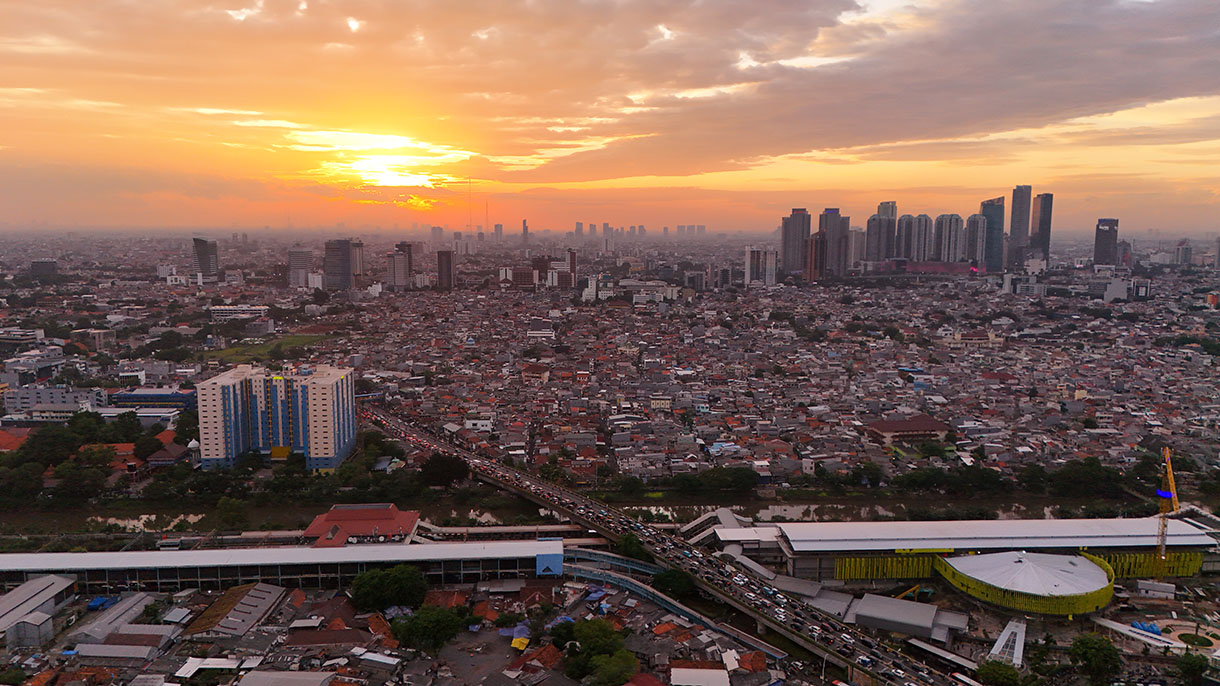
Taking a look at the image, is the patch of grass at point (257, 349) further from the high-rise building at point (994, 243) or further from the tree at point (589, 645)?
the high-rise building at point (994, 243)

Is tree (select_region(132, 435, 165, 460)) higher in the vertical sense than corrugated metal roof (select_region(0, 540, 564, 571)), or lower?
higher

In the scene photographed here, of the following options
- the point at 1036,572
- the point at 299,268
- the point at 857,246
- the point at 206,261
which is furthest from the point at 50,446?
the point at 857,246

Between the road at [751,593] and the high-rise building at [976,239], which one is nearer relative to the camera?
the road at [751,593]

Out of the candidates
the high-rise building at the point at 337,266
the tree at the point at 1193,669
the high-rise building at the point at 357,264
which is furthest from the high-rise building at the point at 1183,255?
the tree at the point at 1193,669

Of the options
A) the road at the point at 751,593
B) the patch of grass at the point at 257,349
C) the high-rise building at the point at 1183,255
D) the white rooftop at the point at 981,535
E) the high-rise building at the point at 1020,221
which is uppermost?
the high-rise building at the point at 1020,221

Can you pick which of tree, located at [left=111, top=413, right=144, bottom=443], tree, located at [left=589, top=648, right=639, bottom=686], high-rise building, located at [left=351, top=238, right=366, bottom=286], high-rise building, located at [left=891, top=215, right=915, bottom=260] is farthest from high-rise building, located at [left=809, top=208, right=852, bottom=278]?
tree, located at [left=589, top=648, right=639, bottom=686]

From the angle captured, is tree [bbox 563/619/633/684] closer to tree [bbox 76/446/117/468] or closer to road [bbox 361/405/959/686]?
road [bbox 361/405/959/686]

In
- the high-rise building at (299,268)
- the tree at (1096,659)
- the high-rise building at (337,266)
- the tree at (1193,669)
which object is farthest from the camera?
the high-rise building at (299,268)
